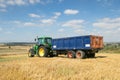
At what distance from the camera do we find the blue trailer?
22.5 metres

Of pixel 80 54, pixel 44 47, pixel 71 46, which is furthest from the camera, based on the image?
pixel 44 47

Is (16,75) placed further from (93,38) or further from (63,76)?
(93,38)

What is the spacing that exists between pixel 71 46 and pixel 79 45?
115cm

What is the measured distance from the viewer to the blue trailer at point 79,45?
22.5 metres

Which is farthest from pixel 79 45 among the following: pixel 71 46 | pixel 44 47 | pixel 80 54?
pixel 44 47

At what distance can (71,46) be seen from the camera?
79.0 feet

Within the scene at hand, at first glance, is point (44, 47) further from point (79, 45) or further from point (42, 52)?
point (79, 45)

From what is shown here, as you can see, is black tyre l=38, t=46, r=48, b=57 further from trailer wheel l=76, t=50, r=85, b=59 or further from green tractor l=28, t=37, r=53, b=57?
trailer wheel l=76, t=50, r=85, b=59

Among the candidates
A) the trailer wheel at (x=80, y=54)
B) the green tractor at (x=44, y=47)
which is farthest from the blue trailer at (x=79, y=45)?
the green tractor at (x=44, y=47)

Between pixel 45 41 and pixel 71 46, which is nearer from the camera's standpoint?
pixel 71 46

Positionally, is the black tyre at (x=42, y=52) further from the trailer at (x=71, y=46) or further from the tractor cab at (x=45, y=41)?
the tractor cab at (x=45, y=41)

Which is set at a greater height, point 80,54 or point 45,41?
point 45,41

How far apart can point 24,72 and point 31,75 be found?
1098 mm

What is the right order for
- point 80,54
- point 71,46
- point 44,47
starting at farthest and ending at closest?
point 44,47
point 71,46
point 80,54
